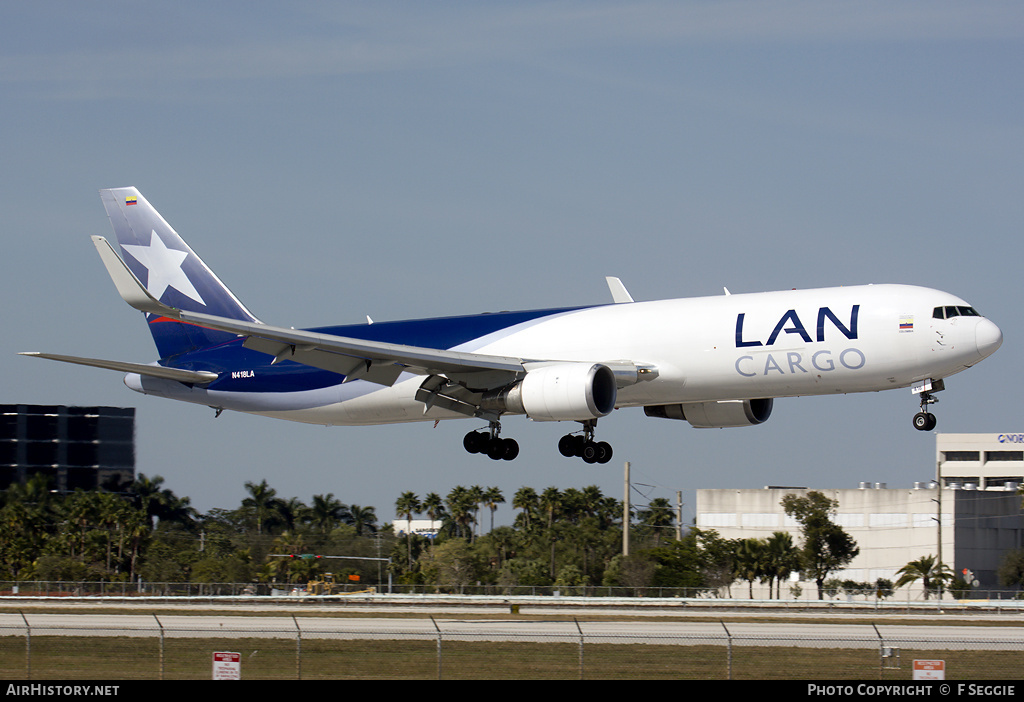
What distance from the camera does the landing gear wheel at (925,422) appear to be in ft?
113

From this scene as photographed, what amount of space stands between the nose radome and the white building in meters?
62.0

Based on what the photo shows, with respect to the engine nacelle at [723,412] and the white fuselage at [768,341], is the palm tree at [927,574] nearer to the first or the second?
the engine nacelle at [723,412]

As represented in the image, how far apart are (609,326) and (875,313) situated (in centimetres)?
806

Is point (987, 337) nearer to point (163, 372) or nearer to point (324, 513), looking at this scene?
point (163, 372)

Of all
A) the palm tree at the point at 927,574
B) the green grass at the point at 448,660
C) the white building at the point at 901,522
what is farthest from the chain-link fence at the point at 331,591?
the green grass at the point at 448,660

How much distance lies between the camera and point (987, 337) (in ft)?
108

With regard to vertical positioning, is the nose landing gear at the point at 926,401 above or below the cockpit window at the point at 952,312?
below

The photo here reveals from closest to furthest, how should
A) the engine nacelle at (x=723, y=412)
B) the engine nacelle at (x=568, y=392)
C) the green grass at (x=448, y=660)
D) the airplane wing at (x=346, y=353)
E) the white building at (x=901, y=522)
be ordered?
the green grass at (x=448, y=660) < the airplane wing at (x=346, y=353) < the engine nacelle at (x=568, y=392) < the engine nacelle at (x=723, y=412) < the white building at (x=901, y=522)

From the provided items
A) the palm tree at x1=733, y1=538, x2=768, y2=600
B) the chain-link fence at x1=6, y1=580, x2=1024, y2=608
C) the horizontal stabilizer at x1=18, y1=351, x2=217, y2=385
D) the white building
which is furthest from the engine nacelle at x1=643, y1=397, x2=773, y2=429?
the palm tree at x1=733, y1=538, x2=768, y2=600

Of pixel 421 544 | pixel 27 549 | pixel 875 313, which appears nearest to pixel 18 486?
pixel 27 549

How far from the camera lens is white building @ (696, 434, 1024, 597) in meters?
99.7

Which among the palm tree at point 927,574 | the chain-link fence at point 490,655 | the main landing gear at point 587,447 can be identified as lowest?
the palm tree at point 927,574

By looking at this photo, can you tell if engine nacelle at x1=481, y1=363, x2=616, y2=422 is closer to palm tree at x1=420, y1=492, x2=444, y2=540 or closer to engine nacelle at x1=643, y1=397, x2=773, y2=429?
engine nacelle at x1=643, y1=397, x2=773, y2=429

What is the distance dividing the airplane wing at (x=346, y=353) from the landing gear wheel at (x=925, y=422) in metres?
11.7
